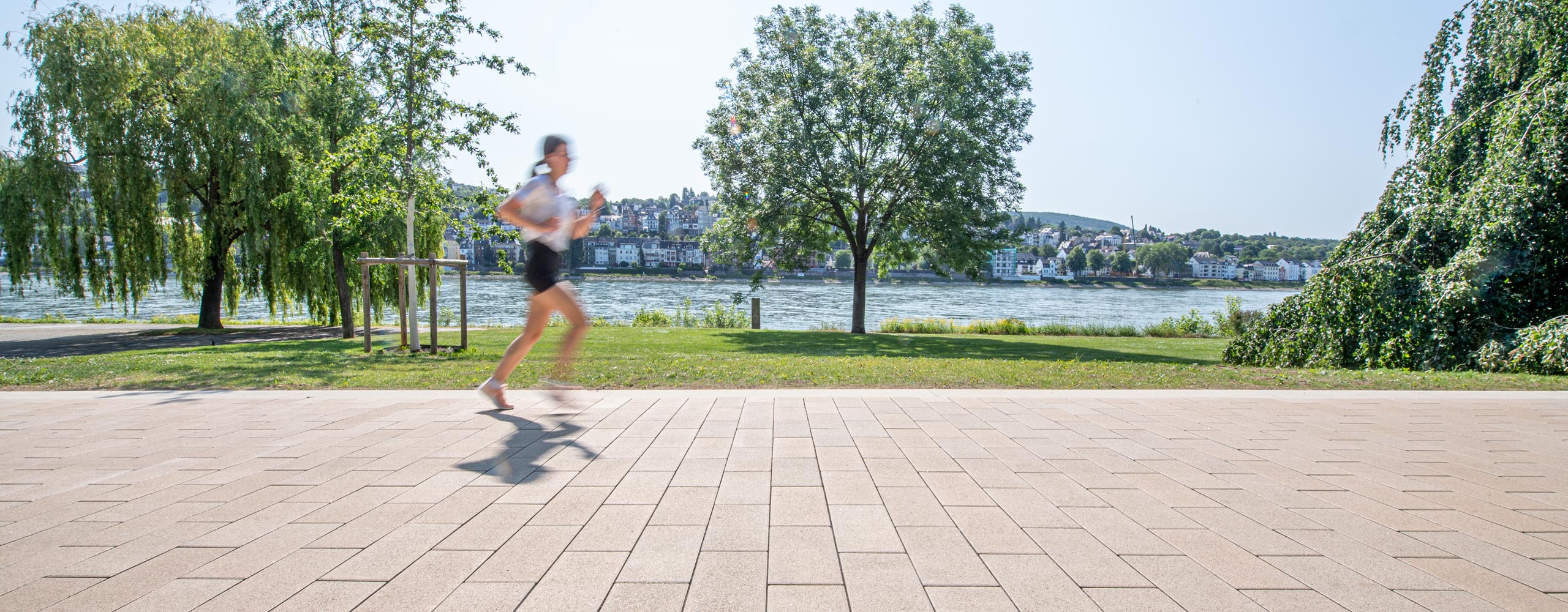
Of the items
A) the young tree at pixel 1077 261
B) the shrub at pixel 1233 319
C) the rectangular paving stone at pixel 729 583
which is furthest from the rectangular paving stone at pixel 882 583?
the young tree at pixel 1077 261

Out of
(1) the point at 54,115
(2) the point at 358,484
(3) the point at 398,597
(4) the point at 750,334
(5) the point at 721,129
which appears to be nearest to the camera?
(3) the point at 398,597

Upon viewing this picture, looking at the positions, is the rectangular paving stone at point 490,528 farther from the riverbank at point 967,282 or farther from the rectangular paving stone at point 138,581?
the riverbank at point 967,282

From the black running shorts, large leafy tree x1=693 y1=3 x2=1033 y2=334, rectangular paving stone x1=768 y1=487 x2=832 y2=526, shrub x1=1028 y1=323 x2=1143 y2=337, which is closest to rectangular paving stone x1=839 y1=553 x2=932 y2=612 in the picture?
rectangular paving stone x1=768 y1=487 x2=832 y2=526

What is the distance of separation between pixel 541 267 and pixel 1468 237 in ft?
42.5

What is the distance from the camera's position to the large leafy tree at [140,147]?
16.6 meters

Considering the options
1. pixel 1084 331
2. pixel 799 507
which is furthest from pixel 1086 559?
pixel 1084 331

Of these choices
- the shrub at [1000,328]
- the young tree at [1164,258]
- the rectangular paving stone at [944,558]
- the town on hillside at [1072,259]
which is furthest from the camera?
the young tree at [1164,258]

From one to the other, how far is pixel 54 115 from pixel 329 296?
6544 millimetres

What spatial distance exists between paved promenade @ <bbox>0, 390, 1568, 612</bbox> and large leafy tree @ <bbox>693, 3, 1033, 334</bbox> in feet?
49.0

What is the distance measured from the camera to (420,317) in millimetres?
24547

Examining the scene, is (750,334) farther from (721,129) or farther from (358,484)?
(358,484)

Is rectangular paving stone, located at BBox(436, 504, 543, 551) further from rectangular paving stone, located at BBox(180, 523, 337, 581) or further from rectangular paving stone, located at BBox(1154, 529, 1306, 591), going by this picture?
rectangular paving stone, located at BBox(1154, 529, 1306, 591)

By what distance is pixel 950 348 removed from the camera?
15.6 m

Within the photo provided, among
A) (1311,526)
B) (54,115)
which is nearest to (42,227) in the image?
(54,115)
